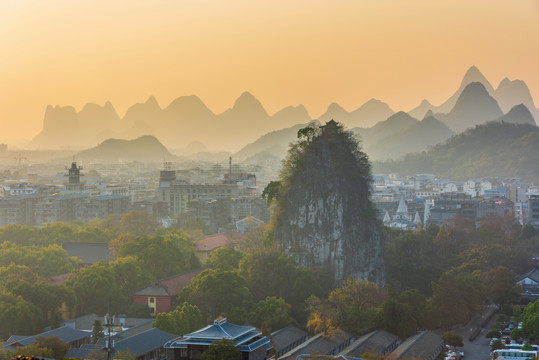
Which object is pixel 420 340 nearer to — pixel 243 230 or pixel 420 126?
pixel 243 230

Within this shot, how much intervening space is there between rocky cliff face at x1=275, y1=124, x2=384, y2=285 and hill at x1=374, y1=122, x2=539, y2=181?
239 ft

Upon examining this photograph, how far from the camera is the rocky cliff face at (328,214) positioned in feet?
130

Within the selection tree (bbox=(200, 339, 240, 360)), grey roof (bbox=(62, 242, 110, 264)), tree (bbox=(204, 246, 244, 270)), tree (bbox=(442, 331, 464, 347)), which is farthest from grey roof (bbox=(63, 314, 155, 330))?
grey roof (bbox=(62, 242, 110, 264))

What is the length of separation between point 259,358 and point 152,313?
31.7 feet

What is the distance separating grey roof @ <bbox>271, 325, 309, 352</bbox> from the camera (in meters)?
26.7

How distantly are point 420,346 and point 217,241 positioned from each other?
878 inches

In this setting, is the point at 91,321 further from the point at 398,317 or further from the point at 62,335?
the point at 398,317

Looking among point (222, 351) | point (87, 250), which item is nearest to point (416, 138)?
point (87, 250)

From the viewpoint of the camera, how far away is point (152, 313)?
30875 millimetres

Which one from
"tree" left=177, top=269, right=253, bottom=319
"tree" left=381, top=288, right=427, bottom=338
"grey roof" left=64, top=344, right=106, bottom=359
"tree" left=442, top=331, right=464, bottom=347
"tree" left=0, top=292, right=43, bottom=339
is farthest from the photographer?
"tree" left=177, top=269, right=253, bottom=319

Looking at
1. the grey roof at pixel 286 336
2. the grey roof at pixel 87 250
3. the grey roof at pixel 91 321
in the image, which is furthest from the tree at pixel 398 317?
the grey roof at pixel 87 250

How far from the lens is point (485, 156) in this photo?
119 meters

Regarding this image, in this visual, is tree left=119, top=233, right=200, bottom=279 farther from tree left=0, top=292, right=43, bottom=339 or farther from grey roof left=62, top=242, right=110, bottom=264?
tree left=0, top=292, right=43, bottom=339

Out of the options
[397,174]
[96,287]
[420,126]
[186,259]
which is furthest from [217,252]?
[420,126]
